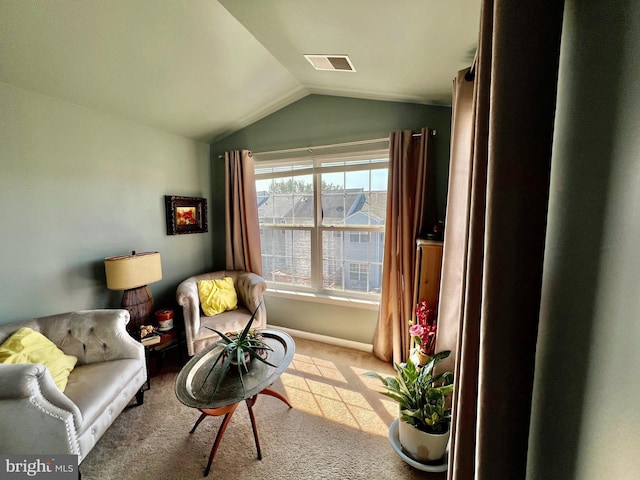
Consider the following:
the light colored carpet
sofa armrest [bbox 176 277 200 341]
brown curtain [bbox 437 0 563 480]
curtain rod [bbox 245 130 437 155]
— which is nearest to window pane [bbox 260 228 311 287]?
curtain rod [bbox 245 130 437 155]

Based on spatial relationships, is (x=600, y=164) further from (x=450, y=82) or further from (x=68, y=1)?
(x=68, y=1)

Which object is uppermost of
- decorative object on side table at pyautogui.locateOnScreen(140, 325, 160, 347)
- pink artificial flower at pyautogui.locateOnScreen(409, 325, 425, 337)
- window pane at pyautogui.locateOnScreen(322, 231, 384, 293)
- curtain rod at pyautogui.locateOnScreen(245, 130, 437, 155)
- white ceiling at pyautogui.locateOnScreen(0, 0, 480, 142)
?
white ceiling at pyautogui.locateOnScreen(0, 0, 480, 142)

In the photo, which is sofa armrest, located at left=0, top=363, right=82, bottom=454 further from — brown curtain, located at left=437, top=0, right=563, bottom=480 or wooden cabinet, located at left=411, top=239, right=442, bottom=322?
wooden cabinet, located at left=411, top=239, right=442, bottom=322

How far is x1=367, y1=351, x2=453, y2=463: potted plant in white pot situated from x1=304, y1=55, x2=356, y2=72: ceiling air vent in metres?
1.99

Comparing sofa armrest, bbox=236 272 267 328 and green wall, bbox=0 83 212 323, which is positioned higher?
green wall, bbox=0 83 212 323

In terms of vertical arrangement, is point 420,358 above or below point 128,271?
below

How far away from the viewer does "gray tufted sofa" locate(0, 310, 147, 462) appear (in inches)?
47.3

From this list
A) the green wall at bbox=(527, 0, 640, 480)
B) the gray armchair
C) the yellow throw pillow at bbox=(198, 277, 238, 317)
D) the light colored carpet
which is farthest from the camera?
the yellow throw pillow at bbox=(198, 277, 238, 317)

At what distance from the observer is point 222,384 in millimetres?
1459

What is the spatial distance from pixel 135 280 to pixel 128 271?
92mm

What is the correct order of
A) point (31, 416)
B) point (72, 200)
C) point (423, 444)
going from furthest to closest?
point (72, 200) → point (423, 444) → point (31, 416)

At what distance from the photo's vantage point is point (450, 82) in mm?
1830

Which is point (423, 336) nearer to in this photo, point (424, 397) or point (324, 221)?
point (424, 397)

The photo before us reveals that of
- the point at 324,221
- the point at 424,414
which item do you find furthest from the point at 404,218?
the point at 424,414
